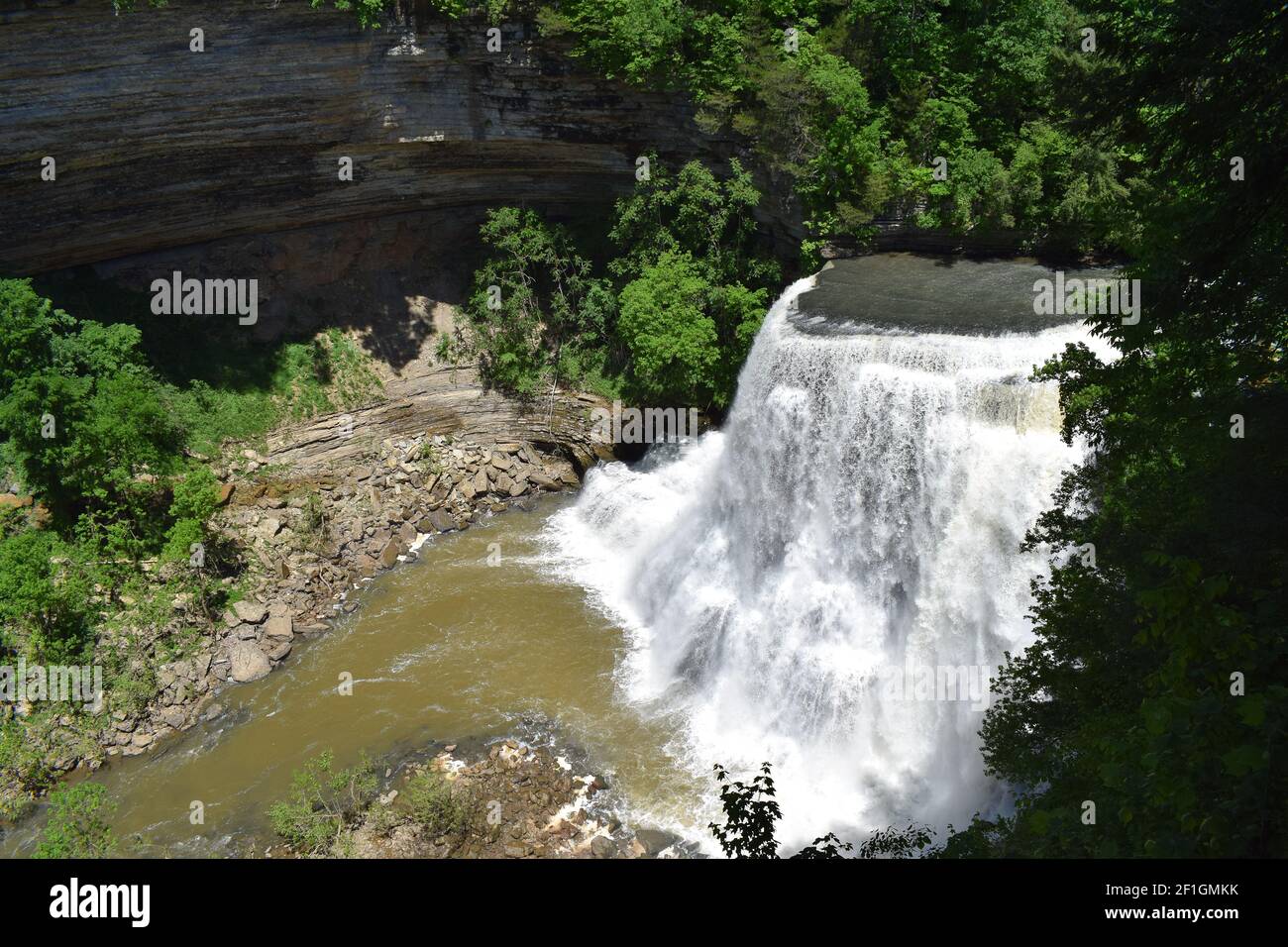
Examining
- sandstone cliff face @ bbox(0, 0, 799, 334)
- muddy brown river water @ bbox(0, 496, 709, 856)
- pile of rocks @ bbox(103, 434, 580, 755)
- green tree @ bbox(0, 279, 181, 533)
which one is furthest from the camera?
sandstone cliff face @ bbox(0, 0, 799, 334)

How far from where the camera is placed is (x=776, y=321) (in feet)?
68.5

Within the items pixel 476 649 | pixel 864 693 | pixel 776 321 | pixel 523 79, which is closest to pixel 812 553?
pixel 864 693

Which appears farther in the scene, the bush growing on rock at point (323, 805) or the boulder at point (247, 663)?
the boulder at point (247, 663)

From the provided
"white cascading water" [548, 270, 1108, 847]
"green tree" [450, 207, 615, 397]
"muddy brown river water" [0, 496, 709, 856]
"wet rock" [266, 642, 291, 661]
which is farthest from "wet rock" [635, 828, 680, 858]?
"green tree" [450, 207, 615, 397]

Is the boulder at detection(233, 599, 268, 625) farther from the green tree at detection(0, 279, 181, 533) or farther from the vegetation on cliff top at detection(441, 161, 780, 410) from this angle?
the vegetation on cliff top at detection(441, 161, 780, 410)

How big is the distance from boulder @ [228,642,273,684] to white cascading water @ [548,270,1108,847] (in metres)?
8.07

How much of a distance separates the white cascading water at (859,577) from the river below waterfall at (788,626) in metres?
0.04

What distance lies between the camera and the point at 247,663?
1994 centimetres

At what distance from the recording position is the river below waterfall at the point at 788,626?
15812 mm

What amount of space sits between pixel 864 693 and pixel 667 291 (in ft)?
38.4

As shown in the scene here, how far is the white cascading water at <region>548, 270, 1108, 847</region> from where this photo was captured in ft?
51.1

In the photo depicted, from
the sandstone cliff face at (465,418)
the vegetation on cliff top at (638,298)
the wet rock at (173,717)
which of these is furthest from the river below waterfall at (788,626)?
the sandstone cliff face at (465,418)

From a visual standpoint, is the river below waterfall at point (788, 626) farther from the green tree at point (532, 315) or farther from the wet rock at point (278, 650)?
the green tree at point (532, 315)

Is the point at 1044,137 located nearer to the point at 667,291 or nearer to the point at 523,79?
the point at 667,291
